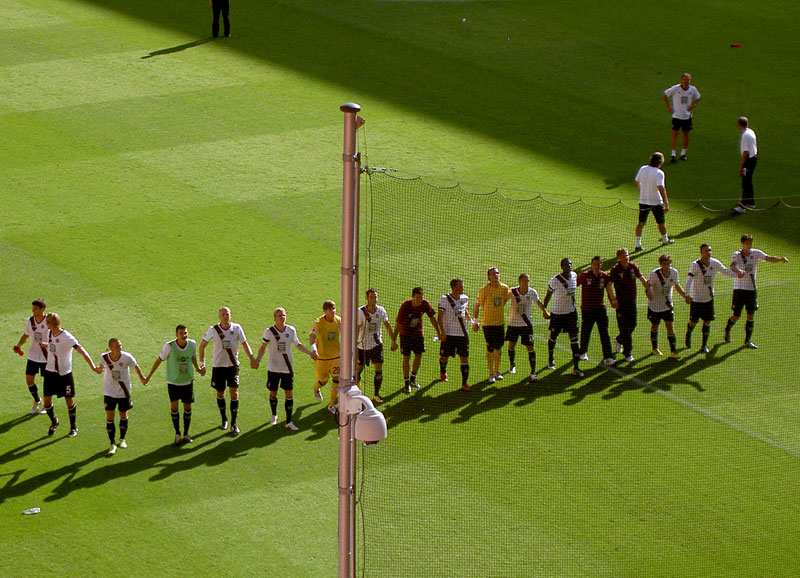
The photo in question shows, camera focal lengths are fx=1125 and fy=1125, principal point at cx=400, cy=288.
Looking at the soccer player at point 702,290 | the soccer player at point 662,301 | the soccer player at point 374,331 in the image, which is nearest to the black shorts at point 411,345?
the soccer player at point 374,331

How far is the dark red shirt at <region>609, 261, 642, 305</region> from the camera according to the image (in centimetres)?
1650

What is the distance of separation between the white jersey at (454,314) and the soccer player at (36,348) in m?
5.39

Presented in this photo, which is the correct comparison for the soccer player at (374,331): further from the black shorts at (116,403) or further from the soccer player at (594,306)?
the black shorts at (116,403)

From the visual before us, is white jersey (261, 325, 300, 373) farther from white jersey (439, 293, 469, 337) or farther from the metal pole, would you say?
the metal pole

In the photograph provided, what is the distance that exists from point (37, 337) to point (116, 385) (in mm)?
1545

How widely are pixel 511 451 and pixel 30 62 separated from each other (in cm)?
2066

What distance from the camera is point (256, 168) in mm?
23859

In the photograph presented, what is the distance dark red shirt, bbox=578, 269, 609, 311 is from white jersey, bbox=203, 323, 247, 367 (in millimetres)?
5059

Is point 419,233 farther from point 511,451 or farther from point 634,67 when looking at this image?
point 634,67

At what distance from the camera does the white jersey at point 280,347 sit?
14930mm

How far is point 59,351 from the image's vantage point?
14.7 meters

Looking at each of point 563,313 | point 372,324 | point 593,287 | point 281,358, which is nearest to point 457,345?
point 372,324

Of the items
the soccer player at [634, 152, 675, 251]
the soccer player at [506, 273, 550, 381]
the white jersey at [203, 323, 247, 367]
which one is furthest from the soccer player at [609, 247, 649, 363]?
the white jersey at [203, 323, 247, 367]

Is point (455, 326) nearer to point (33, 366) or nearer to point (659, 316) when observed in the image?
point (659, 316)
